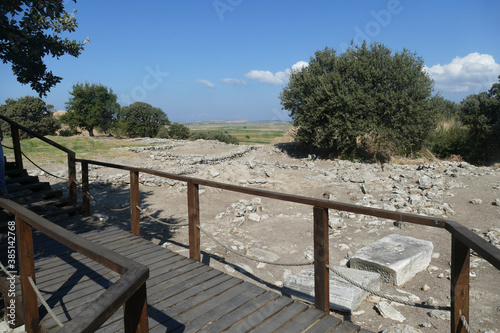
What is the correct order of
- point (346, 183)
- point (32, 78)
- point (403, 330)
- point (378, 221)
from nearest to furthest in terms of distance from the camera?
point (403, 330), point (32, 78), point (378, 221), point (346, 183)

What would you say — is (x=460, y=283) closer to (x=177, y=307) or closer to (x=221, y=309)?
(x=221, y=309)

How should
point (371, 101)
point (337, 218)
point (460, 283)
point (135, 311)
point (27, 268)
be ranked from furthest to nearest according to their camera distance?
1. point (371, 101)
2. point (337, 218)
3. point (27, 268)
4. point (460, 283)
5. point (135, 311)

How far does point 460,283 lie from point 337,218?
5546 mm

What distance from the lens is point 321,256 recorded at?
2900 mm

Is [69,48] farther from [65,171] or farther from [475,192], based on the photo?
[475,192]

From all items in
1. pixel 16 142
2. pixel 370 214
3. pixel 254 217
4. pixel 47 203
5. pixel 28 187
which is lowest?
pixel 254 217

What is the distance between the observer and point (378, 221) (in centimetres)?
753

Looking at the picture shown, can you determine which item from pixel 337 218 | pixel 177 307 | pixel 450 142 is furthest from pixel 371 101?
pixel 177 307

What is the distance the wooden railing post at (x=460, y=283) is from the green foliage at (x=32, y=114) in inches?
1730

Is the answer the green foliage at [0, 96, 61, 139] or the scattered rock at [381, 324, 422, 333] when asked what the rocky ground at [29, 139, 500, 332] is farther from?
the green foliage at [0, 96, 61, 139]

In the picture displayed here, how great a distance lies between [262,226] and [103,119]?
3570cm

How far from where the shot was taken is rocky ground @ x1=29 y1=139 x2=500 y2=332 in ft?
14.0

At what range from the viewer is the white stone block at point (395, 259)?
4559mm

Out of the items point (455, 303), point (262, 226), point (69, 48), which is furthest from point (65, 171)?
point (455, 303)
